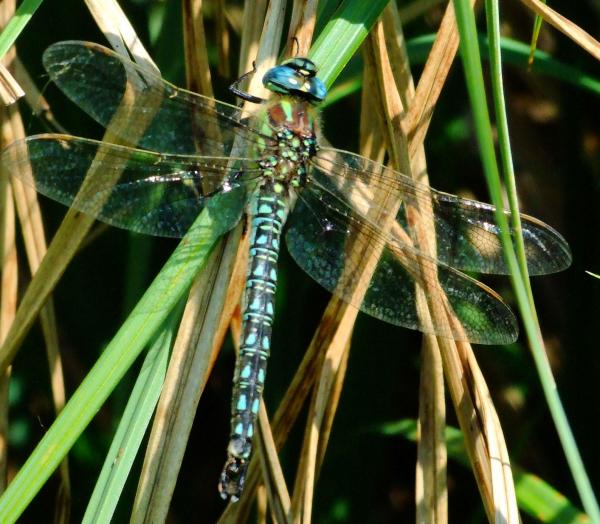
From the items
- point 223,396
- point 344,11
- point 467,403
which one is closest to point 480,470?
point 467,403

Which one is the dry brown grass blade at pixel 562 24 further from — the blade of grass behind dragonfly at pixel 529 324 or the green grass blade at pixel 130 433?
the green grass blade at pixel 130 433

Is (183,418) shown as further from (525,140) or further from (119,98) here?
(525,140)

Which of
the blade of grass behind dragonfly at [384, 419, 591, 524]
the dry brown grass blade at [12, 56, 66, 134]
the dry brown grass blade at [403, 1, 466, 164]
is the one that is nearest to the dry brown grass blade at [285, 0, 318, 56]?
the dry brown grass blade at [403, 1, 466, 164]

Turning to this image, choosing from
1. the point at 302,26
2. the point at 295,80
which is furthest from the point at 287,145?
the point at 302,26

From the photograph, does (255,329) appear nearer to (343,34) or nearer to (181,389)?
(181,389)

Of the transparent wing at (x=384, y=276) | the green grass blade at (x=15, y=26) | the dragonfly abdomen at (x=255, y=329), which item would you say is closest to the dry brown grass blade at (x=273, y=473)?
the dragonfly abdomen at (x=255, y=329)

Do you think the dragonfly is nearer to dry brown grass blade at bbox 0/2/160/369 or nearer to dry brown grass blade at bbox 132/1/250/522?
dry brown grass blade at bbox 0/2/160/369
